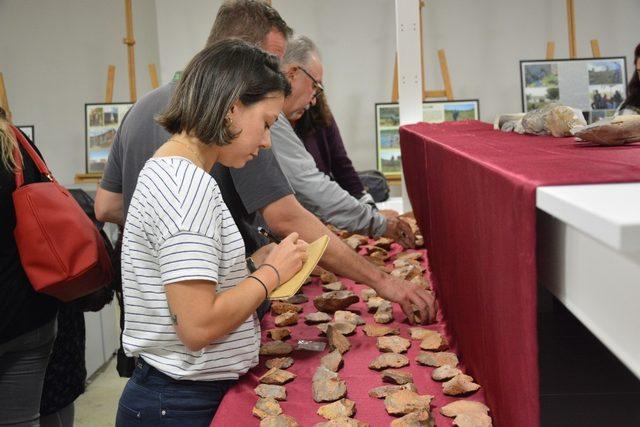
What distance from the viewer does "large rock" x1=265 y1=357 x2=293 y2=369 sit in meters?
1.67

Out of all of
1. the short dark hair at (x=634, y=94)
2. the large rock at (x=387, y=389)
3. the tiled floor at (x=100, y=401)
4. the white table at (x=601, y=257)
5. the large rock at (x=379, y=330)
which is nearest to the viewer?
the white table at (x=601, y=257)

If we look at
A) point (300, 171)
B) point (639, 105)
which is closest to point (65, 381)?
point (300, 171)

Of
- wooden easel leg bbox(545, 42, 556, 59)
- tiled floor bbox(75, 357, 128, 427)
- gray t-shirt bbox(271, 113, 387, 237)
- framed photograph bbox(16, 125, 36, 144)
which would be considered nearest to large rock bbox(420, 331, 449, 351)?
gray t-shirt bbox(271, 113, 387, 237)

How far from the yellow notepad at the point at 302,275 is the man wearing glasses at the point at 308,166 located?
834 millimetres

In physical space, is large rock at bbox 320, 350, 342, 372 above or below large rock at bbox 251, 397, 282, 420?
above

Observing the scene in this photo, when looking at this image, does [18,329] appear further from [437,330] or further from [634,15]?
[634,15]

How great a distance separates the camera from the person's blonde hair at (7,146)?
1.93 meters

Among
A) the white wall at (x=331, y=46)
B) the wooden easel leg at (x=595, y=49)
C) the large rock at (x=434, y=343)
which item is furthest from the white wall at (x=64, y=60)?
the large rock at (x=434, y=343)

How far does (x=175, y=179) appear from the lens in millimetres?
1305

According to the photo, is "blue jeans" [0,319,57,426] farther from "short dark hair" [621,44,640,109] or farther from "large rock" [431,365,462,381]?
"short dark hair" [621,44,640,109]

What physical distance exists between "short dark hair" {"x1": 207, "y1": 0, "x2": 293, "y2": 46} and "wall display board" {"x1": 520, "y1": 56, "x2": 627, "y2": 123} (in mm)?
5410

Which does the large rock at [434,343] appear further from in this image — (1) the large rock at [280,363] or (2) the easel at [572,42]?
(2) the easel at [572,42]

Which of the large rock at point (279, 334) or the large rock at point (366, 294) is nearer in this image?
the large rock at point (279, 334)

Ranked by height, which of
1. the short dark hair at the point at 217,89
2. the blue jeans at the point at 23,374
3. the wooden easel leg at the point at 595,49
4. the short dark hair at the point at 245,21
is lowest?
the blue jeans at the point at 23,374
